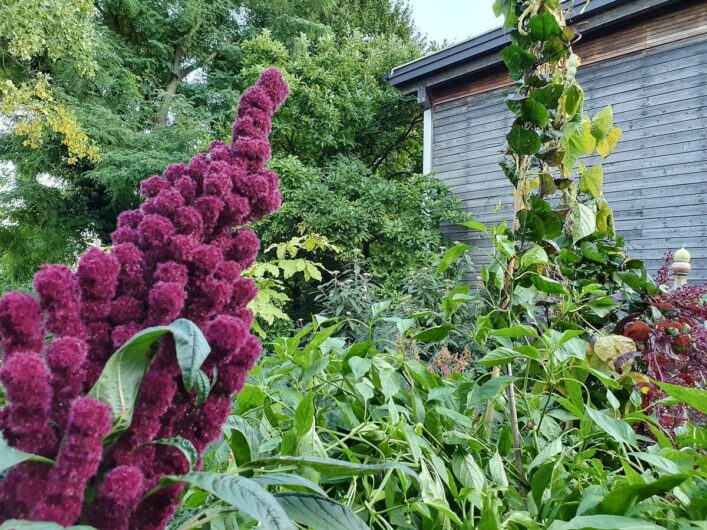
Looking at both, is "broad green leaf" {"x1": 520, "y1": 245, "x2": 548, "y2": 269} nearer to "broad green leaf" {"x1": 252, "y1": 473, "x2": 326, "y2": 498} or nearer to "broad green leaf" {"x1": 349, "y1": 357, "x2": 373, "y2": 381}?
"broad green leaf" {"x1": 349, "y1": 357, "x2": 373, "y2": 381}

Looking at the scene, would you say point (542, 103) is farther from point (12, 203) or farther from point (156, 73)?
point (156, 73)

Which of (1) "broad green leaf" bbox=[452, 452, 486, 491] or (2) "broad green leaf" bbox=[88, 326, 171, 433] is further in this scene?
(1) "broad green leaf" bbox=[452, 452, 486, 491]

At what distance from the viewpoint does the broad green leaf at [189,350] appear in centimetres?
29

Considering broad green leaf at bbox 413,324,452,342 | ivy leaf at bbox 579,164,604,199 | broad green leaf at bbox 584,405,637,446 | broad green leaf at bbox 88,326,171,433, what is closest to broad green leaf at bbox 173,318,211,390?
broad green leaf at bbox 88,326,171,433

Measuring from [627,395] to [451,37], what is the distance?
17.3 m

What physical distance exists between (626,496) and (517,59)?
93 cm

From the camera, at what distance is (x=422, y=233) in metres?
6.70

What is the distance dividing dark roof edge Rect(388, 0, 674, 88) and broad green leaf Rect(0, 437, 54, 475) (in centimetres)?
563

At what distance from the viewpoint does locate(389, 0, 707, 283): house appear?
193 inches

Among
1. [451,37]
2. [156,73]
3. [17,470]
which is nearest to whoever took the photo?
[17,470]

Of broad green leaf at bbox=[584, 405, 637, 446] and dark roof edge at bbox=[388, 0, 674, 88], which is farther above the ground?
dark roof edge at bbox=[388, 0, 674, 88]

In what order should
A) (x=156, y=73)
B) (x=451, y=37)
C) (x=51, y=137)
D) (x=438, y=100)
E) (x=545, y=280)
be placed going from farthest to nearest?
(x=451, y=37) < (x=156, y=73) < (x=51, y=137) < (x=438, y=100) < (x=545, y=280)

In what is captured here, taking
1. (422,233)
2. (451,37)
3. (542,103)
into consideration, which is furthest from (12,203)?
(451,37)

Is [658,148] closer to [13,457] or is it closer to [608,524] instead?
[608,524]
